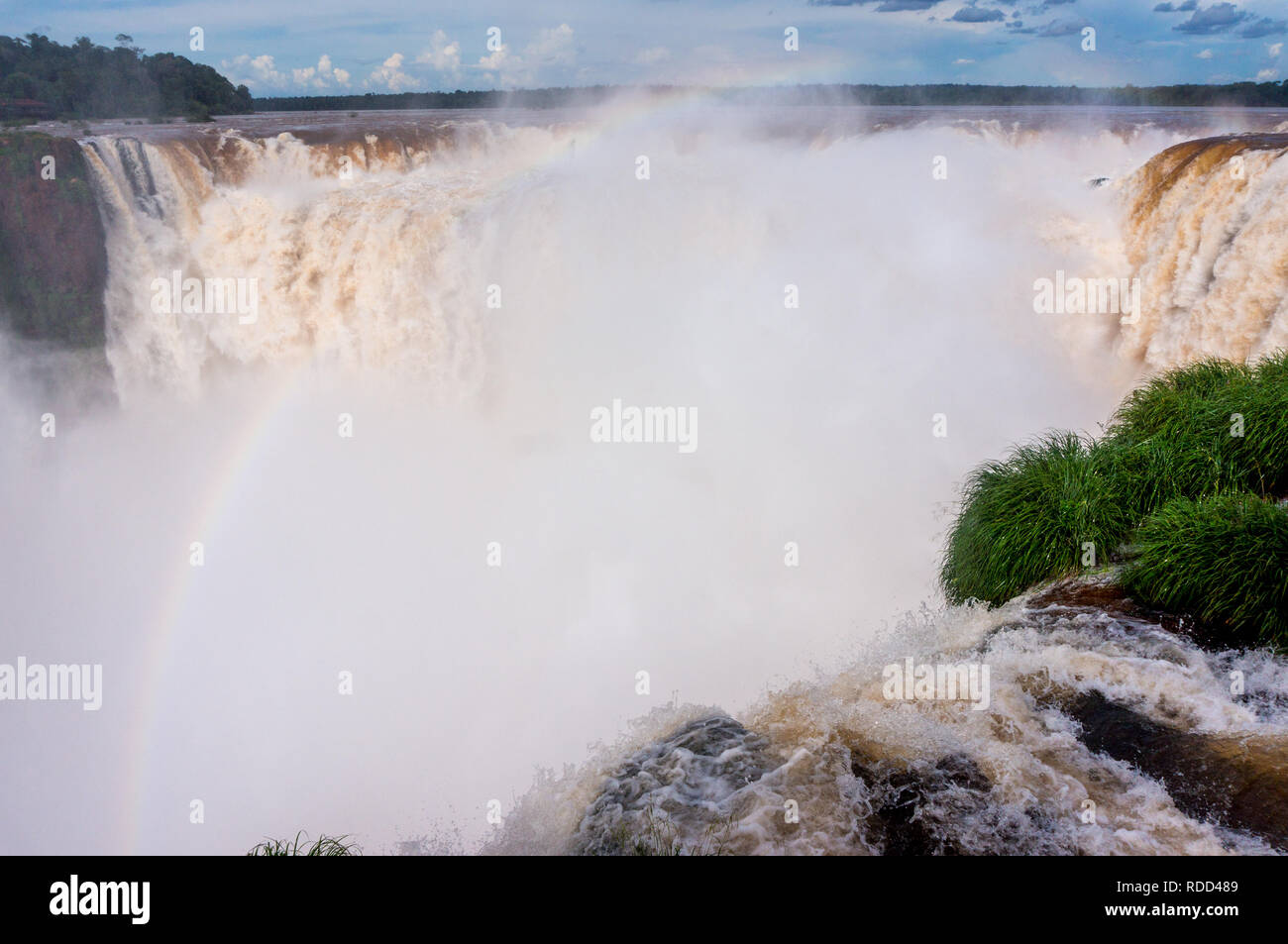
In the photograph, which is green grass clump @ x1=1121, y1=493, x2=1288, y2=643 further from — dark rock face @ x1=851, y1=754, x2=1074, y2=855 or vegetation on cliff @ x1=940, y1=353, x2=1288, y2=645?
dark rock face @ x1=851, y1=754, x2=1074, y2=855

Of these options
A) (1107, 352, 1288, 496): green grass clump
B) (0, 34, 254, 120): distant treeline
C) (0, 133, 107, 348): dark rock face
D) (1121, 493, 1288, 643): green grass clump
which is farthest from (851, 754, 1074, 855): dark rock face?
(0, 34, 254, 120): distant treeline

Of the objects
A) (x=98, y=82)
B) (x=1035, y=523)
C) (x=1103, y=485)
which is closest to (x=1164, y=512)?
(x=1103, y=485)

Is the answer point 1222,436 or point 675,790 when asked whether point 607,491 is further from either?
point 675,790

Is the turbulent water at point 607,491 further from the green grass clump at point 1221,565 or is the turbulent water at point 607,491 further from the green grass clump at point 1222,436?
the green grass clump at point 1222,436

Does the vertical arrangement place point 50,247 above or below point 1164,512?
above

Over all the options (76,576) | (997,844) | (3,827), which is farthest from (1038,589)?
(76,576)
